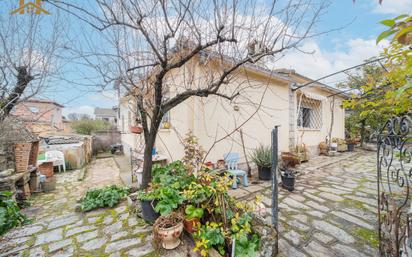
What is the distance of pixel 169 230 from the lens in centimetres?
237

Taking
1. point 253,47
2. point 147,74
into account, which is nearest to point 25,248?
point 147,74

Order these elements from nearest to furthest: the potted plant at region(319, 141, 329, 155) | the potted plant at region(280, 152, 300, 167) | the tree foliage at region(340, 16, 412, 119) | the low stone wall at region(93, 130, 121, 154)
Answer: the tree foliage at region(340, 16, 412, 119) → the potted plant at region(280, 152, 300, 167) → the potted plant at region(319, 141, 329, 155) → the low stone wall at region(93, 130, 121, 154)

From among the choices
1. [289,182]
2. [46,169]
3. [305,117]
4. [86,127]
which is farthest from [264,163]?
[86,127]

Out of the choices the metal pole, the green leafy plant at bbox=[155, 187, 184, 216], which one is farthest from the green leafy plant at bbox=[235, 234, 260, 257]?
the green leafy plant at bbox=[155, 187, 184, 216]

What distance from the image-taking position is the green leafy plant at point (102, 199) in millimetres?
3763

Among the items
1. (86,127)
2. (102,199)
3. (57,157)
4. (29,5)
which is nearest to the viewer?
(29,5)

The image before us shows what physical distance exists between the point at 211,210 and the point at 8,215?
394cm

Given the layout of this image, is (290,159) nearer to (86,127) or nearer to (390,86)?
(390,86)

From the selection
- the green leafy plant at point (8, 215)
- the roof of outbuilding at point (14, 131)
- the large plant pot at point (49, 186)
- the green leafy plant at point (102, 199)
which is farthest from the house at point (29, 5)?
the large plant pot at point (49, 186)

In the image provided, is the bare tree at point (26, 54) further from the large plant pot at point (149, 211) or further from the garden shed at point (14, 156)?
the large plant pot at point (149, 211)

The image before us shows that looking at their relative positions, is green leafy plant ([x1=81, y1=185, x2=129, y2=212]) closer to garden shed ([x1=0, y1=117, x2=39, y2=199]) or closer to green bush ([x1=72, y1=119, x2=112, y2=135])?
garden shed ([x1=0, y1=117, x2=39, y2=199])

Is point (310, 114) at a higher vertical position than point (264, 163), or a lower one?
higher

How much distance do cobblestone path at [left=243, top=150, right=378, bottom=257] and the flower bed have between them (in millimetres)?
670

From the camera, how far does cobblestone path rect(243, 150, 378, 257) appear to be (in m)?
2.42
